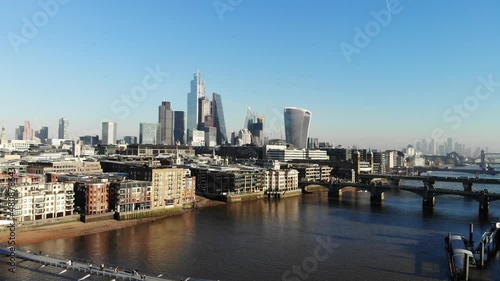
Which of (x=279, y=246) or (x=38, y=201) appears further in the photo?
(x=38, y=201)

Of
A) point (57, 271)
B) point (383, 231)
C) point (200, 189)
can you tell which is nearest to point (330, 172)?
A: point (200, 189)

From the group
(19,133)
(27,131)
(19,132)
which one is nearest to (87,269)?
(27,131)

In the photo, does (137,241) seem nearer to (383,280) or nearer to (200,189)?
(383,280)

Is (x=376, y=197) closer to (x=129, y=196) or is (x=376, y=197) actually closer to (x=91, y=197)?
(x=129, y=196)

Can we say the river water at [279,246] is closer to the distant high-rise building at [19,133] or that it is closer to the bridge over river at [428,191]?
the bridge over river at [428,191]

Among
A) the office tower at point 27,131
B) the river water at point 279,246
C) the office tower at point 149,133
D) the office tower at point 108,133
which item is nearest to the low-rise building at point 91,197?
the river water at point 279,246

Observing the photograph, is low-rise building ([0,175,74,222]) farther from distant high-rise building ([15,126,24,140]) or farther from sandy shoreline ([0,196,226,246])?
distant high-rise building ([15,126,24,140])
